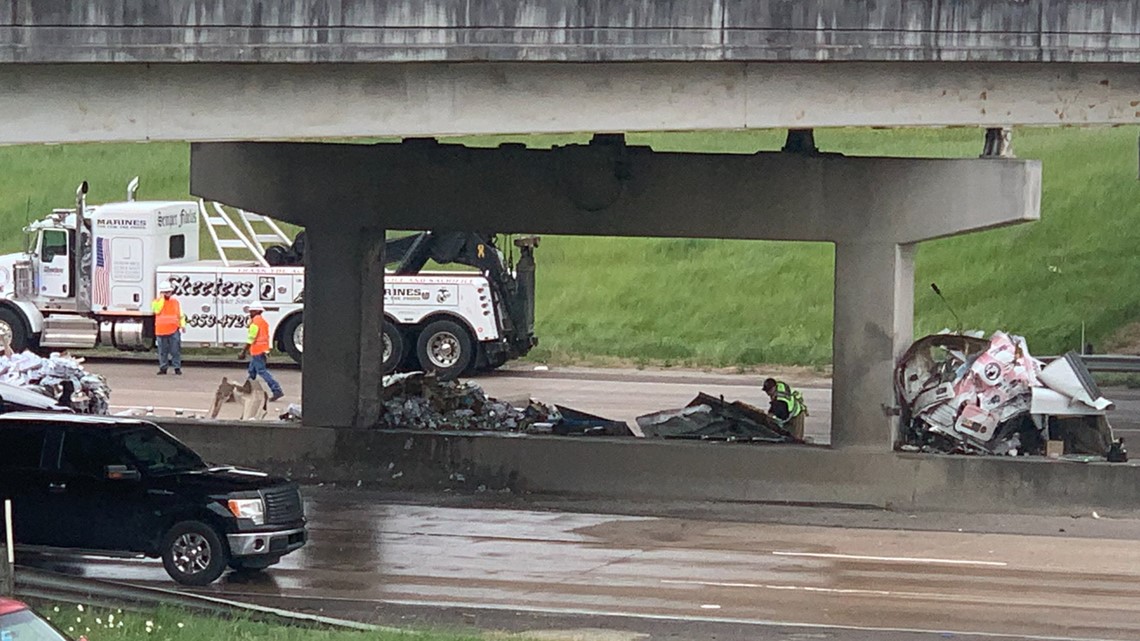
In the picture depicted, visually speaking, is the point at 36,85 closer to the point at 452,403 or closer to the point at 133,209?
the point at 452,403

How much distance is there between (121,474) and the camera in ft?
51.1

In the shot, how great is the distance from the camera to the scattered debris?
22.4 meters

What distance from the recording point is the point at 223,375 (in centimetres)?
3403

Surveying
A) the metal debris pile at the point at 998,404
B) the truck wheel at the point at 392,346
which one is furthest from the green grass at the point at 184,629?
the truck wheel at the point at 392,346

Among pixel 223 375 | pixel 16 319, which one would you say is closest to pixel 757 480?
pixel 223 375

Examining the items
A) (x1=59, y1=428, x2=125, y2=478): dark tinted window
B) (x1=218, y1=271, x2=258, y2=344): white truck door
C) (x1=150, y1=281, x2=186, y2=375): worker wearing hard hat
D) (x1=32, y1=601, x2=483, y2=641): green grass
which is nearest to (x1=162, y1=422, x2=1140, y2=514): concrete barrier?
(x1=59, y1=428, x2=125, y2=478): dark tinted window

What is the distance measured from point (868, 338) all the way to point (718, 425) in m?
2.81

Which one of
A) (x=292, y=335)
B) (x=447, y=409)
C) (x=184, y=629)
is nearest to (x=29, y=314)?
(x=292, y=335)

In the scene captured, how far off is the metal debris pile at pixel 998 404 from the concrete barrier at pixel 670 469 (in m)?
0.73

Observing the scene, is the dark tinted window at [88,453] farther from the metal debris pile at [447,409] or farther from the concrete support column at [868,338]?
the concrete support column at [868,338]

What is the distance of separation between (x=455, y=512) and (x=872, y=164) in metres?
6.17

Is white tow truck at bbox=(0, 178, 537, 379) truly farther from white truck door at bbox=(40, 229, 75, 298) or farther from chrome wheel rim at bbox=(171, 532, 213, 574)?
chrome wheel rim at bbox=(171, 532, 213, 574)

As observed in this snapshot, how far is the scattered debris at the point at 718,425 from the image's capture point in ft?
73.5

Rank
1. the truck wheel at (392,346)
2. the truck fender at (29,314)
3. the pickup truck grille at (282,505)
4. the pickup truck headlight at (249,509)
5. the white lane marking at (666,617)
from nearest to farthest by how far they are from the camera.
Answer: the white lane marking at (666,617), the pickup truck headlight at (249,509), the pickup truck grille at (282,505), the truck wheel at (392,346), the truck fender at (29,314)
